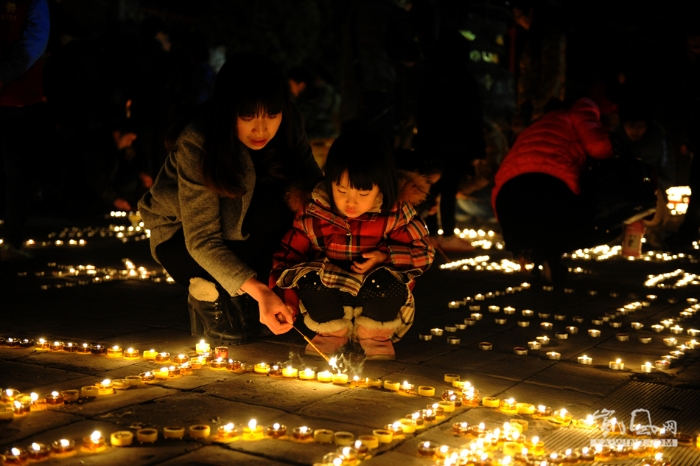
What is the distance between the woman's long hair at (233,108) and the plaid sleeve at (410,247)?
748mm

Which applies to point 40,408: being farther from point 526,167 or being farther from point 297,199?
point 526,167

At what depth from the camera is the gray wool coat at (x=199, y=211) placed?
392 cm

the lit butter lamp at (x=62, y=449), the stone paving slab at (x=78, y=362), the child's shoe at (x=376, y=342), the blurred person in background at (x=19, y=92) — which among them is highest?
the blurred person in background at (x=19, y=92)

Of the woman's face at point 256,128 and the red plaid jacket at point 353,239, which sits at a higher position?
the woman's face at point 256,128

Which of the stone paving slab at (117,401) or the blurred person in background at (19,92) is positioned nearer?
the stone paving slab at (117,401)

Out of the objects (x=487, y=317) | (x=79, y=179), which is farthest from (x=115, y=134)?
(x=487, y=317)

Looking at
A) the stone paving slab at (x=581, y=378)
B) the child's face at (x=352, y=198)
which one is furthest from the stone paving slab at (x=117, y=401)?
the stone paving slab at (x=581, y=378)

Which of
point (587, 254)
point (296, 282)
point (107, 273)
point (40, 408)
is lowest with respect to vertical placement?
point (40, 408)

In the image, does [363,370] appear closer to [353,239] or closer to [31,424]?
[353,239]

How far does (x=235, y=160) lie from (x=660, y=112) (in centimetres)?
670

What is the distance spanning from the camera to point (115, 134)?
10375 mm

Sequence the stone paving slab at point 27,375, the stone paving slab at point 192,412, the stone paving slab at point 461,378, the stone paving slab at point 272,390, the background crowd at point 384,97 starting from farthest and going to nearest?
the background crowd at point 384,97 < the stone paving slab at point 461,378 < the stone paving slab at point 27,375 < the stone paving slab at point 272,390 < the stone paving slab at point 192,412

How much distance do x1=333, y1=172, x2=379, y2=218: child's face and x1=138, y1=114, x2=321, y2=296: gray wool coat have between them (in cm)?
49

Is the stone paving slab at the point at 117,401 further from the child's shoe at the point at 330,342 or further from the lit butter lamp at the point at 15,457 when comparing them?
the child's shoe at the point at 330,342
